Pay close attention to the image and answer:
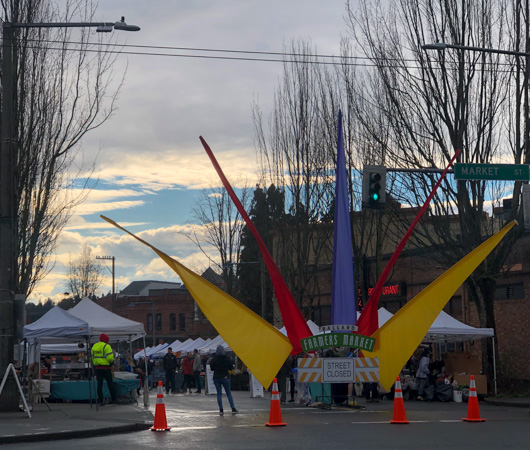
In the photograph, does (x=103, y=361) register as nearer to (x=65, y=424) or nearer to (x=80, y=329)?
(x=80, y=329)

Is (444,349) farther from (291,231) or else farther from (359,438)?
(359,438)

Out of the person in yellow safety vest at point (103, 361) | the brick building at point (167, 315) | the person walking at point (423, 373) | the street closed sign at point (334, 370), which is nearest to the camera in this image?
the street closed sign at point (334, 370)

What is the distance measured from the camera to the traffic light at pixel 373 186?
19156 millimetres

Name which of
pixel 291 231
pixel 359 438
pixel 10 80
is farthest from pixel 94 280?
pixel 359 438

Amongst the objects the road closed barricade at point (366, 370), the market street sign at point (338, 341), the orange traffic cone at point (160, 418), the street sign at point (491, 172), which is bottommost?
the orange traffic cone at point (160, 418)

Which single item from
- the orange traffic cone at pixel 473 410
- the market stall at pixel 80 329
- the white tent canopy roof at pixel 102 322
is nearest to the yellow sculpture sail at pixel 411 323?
the orange traffic cone at pixel 473 410

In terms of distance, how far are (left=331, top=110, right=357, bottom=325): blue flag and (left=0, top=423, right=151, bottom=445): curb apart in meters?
6.78

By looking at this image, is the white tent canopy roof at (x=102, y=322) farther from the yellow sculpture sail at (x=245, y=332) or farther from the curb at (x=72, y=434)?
the curb at (x=72, y=434)

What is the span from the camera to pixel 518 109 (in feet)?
85.3

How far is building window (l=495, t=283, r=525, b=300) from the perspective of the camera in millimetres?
30467

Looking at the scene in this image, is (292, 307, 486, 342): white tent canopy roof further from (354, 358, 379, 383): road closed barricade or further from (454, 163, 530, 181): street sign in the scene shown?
(454, 163, 530, 181): street sign

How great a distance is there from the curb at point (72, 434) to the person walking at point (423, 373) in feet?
42.2

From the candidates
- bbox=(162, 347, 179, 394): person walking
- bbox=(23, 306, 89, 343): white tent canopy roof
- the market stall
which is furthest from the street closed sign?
bbox=(162, 347, 179, 394): person walking

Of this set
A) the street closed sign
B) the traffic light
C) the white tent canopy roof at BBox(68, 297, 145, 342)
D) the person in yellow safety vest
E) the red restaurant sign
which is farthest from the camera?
the red restaurant sign
